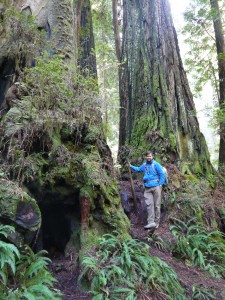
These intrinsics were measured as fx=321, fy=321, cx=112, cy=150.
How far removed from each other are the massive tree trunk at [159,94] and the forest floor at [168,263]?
89.3 inches

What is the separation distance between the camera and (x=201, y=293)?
5.14 m

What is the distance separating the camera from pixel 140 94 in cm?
962

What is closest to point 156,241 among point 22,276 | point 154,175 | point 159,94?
point 154,175

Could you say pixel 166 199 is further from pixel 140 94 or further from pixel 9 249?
pixel 9 249

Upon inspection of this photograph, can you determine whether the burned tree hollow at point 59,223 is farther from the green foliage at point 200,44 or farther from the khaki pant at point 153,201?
the green foliage at point 200,44

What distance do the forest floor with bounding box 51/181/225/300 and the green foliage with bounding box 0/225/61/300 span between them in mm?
398

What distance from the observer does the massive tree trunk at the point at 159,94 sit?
8859 millimetres

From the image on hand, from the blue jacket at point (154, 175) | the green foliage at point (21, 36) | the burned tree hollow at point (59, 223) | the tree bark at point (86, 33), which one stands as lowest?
Answer: the burned tree hollow at point (59, 223)

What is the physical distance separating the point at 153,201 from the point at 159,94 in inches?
141

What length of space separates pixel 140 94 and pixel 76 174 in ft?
15.8

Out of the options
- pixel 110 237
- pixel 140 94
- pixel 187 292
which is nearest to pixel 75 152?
pixel 110 237

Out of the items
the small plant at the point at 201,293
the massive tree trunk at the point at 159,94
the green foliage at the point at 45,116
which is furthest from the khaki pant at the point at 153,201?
the green foliage at the point at 45,116

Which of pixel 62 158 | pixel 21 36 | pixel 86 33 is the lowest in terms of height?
pixel 62 158

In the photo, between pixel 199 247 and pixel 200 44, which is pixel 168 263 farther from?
pixel 200 44
